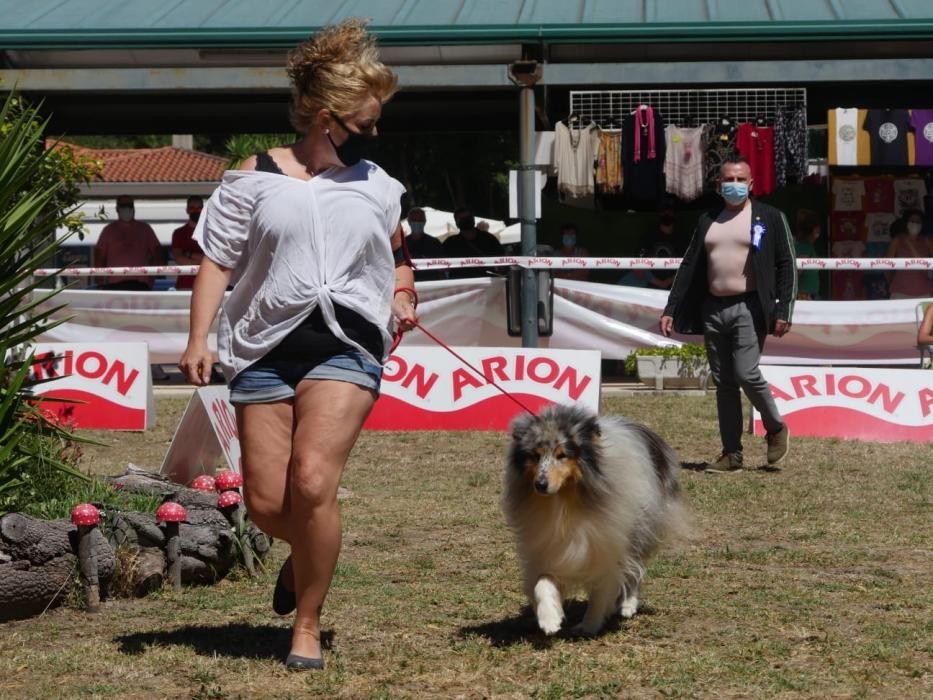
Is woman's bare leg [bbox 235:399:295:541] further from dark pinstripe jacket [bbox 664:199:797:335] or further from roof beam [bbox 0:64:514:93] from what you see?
roof beam [bbox 0:64:514:93]

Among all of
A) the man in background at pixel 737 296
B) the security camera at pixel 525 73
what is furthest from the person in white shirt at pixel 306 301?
the security camera at pixel 525 73

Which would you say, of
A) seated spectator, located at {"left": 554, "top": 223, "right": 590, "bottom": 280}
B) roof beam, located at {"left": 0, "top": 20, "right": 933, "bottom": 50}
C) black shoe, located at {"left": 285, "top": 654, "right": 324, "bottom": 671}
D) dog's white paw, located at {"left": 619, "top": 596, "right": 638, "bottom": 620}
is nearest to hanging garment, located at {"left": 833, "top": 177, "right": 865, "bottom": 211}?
roof beam, located at {"left": 0, "top": 20, "right": 933, "bottom": 50}

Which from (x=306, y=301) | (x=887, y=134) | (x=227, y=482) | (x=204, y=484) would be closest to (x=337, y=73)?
(x=306, y=301)

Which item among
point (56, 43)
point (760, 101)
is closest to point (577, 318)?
point (760, 101)

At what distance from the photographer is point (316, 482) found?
15.3 feet

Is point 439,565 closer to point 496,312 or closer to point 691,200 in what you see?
point 496,312

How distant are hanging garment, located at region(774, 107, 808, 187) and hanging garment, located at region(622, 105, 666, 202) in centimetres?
123

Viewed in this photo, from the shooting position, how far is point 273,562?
6.86 meters

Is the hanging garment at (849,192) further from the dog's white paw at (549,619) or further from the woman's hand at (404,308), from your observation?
the woman's hand at (404,308)

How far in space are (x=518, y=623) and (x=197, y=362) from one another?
180 centimetres

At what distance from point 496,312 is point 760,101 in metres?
3.92

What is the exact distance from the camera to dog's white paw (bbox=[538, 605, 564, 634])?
5230 mm

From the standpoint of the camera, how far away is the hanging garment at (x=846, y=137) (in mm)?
15688

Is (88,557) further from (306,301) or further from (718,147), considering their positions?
(718,147)
